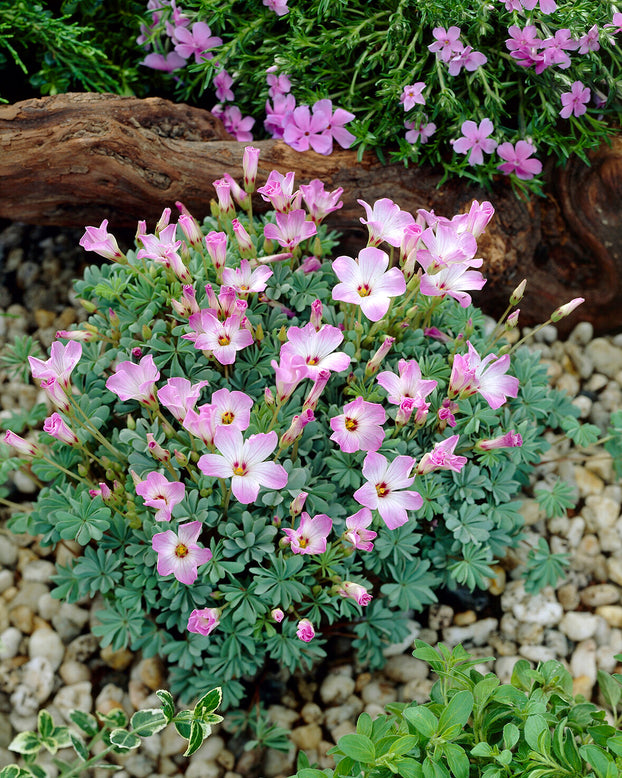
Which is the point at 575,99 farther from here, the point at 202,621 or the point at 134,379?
the point at 202,621

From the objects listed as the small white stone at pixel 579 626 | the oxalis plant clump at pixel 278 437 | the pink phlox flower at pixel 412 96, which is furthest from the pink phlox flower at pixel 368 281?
the small white stone at pixel 579 626

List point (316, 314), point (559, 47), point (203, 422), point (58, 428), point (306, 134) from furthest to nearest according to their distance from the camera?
point (306, 134)
point (559, 47)
point (316, 314)
point (58, 428)
point (203, 422)

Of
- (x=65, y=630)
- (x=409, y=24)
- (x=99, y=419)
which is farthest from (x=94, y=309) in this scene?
(x=409, y=24)

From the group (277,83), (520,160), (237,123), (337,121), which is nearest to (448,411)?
(520,160)

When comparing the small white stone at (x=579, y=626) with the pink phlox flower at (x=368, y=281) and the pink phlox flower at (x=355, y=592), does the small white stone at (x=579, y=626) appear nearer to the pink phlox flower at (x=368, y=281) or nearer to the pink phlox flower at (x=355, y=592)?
the pink phlox flower at (x=355, y=592)

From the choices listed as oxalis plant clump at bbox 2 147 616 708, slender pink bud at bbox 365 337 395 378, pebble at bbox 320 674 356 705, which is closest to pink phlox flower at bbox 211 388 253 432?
oxalis plant clump at bbox 2 147 616 708

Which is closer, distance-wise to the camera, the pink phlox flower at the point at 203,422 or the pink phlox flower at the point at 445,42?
the pink phlox flower at the point at 203,422

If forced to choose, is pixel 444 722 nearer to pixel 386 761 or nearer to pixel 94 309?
pixel 386 761
